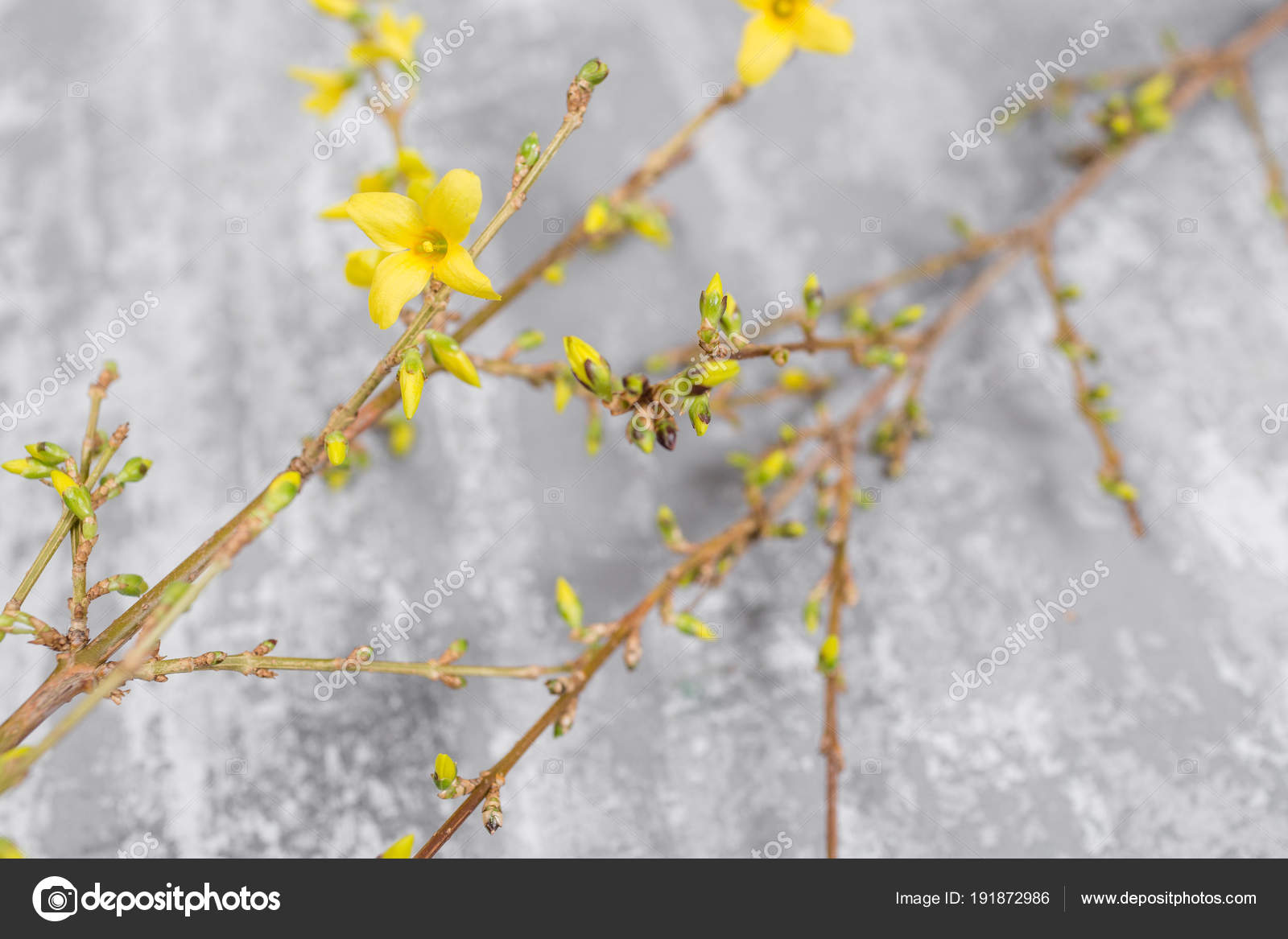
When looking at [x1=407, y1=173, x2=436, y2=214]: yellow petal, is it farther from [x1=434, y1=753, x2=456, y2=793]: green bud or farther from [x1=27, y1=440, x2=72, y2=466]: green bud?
Answer: [x1=434, y1=753, x2=456, y2=793]: green bud

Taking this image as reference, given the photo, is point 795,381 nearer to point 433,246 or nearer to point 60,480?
Result: point 433,246

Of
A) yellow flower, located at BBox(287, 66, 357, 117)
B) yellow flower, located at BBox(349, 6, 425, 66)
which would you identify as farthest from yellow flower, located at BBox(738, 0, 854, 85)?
yellow flower, located at BBox(287, 66, 357, 117)

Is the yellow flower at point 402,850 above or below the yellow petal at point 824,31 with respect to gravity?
below

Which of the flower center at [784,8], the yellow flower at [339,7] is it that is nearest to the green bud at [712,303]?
the flower center at [784,8]

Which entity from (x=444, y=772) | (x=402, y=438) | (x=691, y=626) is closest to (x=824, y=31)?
(x=691, y=626)

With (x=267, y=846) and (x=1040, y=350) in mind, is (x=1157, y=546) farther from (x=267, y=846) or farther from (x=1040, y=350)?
(x=267, y=846)
